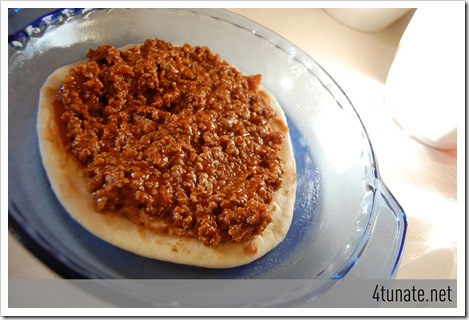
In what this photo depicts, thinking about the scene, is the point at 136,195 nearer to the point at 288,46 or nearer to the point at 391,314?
the point at 391,314

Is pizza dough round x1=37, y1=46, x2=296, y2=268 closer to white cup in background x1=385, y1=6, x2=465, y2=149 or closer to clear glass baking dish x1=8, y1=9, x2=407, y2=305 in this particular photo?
clear glass baking dish x1=8, y1=9, x2=407, y2=305

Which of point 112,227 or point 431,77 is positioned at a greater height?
point 112,227

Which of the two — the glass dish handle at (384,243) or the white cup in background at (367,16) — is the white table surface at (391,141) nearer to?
the white cup in background at (367,16)

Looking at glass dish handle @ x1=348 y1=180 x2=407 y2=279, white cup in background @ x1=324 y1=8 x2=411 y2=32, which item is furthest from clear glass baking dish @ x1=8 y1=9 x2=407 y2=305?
white cup in background @ x1=324 y1=8 x2=411 y2=32

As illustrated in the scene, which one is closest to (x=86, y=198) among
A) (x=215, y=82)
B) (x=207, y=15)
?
(x=215, y=82)

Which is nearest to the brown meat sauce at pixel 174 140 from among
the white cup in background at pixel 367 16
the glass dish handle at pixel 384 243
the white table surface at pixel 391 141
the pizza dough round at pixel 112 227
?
the pizza dough round at pixel 112 227

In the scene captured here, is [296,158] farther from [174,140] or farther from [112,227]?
[112,227]

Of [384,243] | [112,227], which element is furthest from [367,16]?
[112,227]
